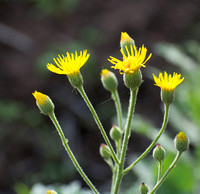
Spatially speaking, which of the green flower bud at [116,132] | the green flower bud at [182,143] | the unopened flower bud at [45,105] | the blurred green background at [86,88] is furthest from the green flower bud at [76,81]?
the blurred green background at [86,88]

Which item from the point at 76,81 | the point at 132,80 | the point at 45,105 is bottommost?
the point at 45,105

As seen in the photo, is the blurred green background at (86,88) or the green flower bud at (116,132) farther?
the blurred green background at (86,88)

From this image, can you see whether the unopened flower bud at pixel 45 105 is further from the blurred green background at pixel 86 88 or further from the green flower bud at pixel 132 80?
the blurred green background at pixel 86 88

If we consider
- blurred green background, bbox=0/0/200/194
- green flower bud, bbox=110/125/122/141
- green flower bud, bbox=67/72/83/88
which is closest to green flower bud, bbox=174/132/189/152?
green flower bud, bbox=110/125/122/141

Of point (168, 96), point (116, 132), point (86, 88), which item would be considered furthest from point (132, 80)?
point (86, 88)

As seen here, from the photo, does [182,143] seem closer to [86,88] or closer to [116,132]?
[116,132]

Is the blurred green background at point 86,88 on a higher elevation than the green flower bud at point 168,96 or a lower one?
lower

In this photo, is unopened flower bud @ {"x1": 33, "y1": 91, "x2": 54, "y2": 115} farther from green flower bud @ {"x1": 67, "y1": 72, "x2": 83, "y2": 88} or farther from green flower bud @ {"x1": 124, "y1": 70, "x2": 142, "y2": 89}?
green flower bud @ {"x1": 124, "y1": 70, "x2": 142, "y2": 89}

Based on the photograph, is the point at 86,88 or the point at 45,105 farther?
the point at 86,88

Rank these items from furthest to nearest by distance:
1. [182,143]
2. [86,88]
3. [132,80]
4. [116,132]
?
[86,88], [116,132], [182,143], [132,80]
